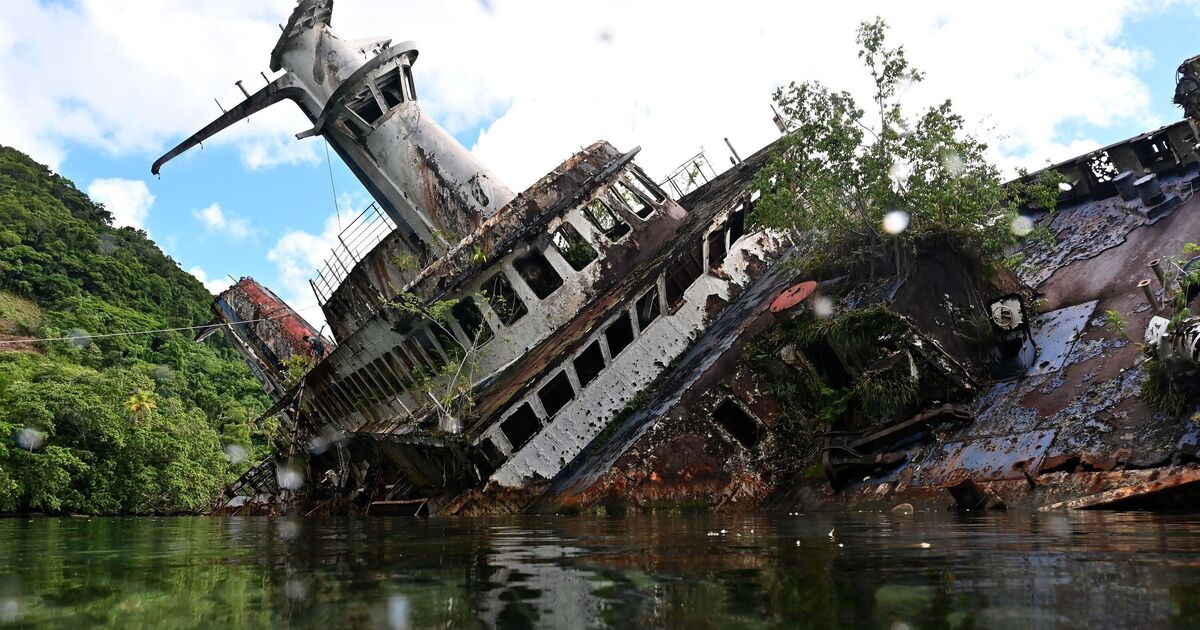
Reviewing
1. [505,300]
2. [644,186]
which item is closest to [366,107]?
[644,186]

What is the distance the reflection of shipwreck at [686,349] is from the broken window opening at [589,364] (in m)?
0.08

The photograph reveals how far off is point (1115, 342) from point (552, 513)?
7.82 m

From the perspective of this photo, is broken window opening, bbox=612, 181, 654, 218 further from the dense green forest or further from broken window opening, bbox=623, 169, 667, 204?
the dense green forest

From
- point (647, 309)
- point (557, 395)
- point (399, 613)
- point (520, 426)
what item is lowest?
point (399, 613)

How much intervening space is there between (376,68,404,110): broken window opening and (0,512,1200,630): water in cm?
1833

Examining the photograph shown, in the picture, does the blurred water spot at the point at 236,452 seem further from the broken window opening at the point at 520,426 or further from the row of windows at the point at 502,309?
the broken window opening at the point at 520,426

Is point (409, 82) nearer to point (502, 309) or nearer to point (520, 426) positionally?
point (502, 309)

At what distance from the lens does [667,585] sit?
2.79 metres

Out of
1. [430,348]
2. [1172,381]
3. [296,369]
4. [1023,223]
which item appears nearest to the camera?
[1172,381]

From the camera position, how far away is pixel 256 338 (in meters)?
30.3

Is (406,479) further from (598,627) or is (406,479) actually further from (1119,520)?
(598,627)

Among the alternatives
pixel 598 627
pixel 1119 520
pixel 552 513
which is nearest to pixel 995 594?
pixel 598 627

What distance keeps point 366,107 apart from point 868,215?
13.9 m

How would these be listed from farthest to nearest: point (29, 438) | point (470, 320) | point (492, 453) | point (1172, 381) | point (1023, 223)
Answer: point (29, 438), point (470, 320), point (1023, 223), point (492, 453), point (1172, 381)
